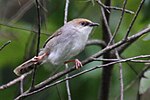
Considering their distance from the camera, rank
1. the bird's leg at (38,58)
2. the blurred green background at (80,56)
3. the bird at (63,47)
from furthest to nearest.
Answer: the blurred green background at (80,56), the bird at (63,47), the bird's leg at (38,58)

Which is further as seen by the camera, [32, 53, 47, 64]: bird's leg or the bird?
the bird

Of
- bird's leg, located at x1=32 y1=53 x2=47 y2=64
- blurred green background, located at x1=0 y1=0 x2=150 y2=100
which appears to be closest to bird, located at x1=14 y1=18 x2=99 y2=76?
bird's leg, located at x1=32 y1=53 x2=47 y2=64

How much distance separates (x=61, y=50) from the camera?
3.65 metres

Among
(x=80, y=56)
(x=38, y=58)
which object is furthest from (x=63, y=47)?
(x=80, y=56)

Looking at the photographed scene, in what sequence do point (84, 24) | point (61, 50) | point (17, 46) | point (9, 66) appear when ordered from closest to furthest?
point (61, 50) → point (84, 24) → point (17, 46) → point (9, 66)

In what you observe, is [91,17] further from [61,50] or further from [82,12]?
[61,50]

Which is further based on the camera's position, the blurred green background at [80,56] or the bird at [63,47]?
the blurred green background at [80,56]

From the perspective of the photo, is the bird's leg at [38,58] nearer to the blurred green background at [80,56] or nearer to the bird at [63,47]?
the bird at [63,47]

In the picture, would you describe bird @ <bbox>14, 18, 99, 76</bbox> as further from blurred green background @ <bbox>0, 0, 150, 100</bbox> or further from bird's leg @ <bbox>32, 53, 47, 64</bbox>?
blurred green background @ <bbox>0, 0, 150, 100</bbox>

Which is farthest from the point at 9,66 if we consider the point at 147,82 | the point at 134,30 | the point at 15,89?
the point at 147,82

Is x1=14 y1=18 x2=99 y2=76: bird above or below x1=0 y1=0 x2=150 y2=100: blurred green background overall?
below

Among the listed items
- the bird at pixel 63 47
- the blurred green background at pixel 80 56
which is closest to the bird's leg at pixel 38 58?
the bird at pixel 63 47

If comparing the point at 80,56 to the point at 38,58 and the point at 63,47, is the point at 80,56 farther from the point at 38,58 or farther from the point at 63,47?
the point at 38,58

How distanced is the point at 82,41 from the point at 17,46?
116 centimetres
